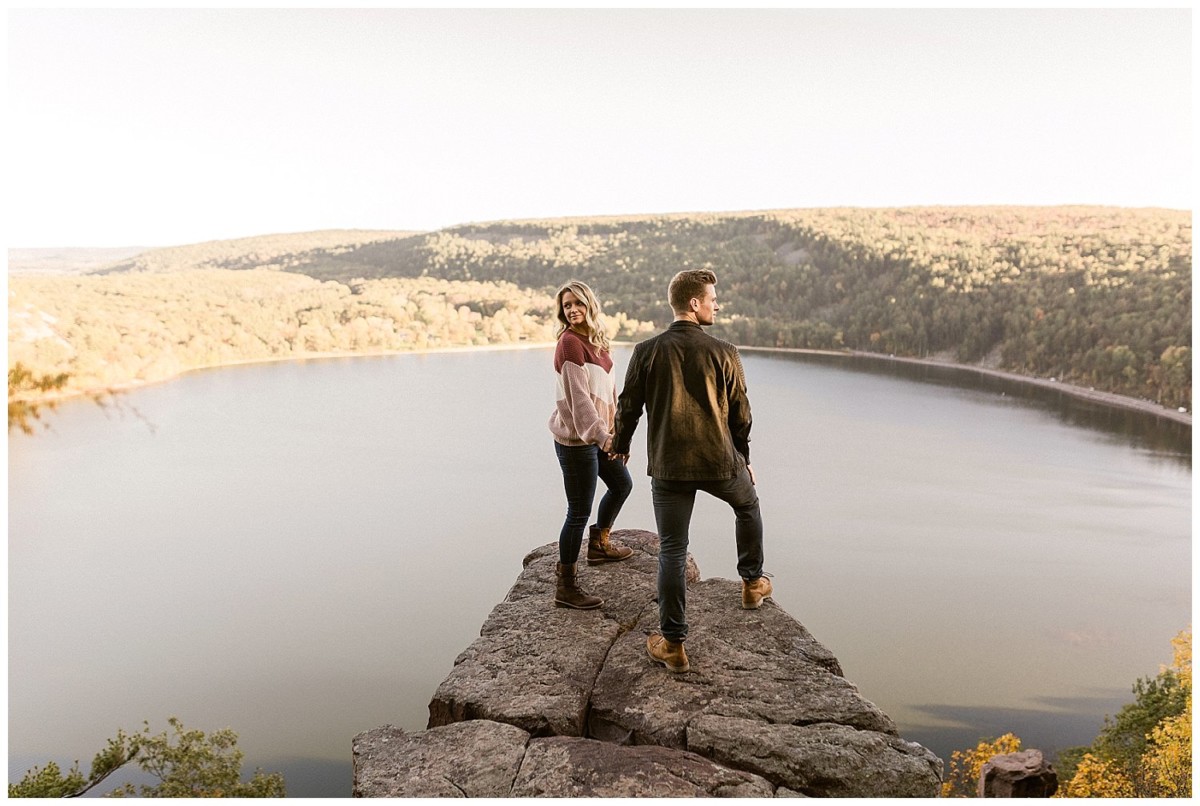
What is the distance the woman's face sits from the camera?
13.4ft

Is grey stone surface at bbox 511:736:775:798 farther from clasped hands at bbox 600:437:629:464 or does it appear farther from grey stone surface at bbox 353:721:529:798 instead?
clasped hands at bbox 600:437:629:464

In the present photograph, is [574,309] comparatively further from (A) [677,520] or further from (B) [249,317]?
(B) [249,317]

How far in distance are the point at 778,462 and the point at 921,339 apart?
41944 millimetres

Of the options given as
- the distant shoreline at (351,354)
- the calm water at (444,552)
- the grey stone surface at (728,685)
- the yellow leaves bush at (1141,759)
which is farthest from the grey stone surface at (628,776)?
the distant shoreline at (351,354)

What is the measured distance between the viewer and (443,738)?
11.6ft

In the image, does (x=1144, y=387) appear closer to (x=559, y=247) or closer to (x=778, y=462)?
(x=778, y=462)

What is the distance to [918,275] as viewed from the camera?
283ft

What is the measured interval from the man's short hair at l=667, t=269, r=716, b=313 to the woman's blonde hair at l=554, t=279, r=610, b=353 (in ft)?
2.07

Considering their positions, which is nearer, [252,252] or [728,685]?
[728,685]

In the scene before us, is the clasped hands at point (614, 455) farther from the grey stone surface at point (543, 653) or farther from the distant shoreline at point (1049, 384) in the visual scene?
the distant shoreline at point (1049, 384)

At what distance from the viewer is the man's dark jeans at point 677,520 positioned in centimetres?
360

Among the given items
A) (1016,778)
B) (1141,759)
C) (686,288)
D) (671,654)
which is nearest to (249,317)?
(1016,778)

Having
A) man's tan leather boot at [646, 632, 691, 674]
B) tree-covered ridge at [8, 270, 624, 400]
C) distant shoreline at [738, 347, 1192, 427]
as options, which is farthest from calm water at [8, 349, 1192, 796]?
man's tan leather boot at [646, 632, 691, 674]

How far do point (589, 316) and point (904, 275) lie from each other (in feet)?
301
